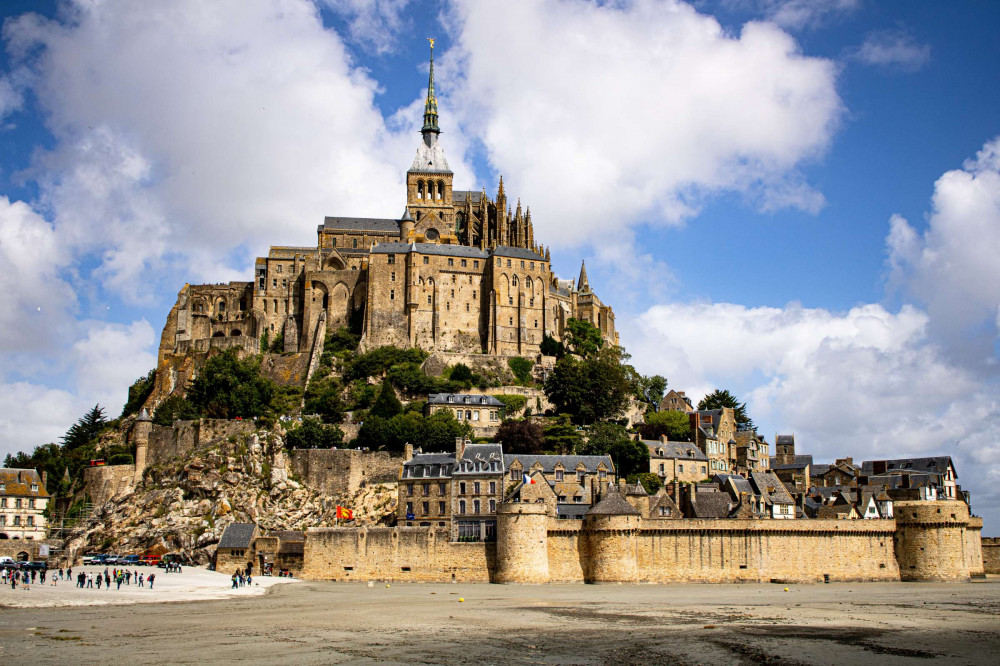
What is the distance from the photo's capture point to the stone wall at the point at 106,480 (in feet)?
223

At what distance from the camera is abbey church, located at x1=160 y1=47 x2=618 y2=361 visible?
3509 inches

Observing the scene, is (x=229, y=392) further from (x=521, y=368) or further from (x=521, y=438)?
(x=521, y=368)

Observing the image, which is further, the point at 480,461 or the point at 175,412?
the point at 175,412

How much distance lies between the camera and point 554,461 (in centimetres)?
6250

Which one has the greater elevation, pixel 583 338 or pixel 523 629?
pixel 583 338

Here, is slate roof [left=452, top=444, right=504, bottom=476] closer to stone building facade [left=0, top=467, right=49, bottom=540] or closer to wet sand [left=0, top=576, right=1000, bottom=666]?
wet sand [left=0, top=576, right=1000, bottom=666]

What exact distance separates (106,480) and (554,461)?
101 ft

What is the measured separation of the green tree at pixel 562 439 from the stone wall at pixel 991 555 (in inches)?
1067

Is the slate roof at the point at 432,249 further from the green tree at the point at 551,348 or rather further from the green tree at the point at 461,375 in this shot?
the green tree at the point at 461,375

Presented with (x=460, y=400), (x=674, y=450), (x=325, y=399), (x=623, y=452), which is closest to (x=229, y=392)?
(x=325, y=399)

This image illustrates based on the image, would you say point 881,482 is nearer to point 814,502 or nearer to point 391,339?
point 814,502

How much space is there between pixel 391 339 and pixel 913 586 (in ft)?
161

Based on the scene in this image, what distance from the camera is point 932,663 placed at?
26719 millimetres

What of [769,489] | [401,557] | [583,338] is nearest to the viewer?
[401,557]
